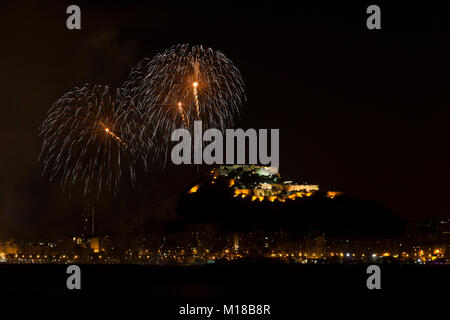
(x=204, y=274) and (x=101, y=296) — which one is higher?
(x=101, y=296)

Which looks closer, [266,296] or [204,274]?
[266,296]
